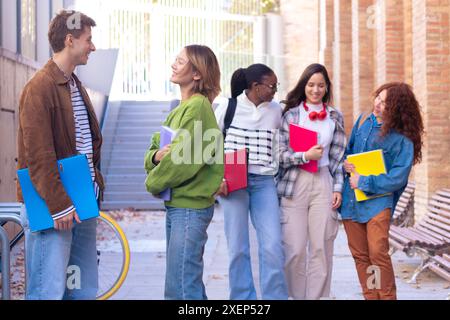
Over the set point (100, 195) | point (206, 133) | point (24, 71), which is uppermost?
point (24, 71)

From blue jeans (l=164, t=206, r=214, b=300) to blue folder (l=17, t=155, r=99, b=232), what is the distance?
47 centimetres

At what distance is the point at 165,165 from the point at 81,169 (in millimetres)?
462

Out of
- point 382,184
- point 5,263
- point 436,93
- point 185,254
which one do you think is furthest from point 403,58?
point 5,263

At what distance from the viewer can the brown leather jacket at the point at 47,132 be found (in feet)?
15.0

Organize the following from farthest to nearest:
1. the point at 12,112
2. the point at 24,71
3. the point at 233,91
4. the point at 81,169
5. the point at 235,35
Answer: the point at 235,35
the point at 24,71
the point at 12,112
the point at 233,91
the point at 81,169

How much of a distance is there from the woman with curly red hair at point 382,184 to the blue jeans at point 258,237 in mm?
510

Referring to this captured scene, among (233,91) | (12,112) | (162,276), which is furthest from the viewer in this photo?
(12,112)

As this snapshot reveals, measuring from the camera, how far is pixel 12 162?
1145cm

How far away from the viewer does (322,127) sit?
20.5 ft

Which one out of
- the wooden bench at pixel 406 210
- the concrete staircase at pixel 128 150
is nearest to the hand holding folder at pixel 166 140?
the wooden bench at pixel 406 210

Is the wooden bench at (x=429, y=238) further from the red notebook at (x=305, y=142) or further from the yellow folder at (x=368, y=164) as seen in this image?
the red notebook at (x=305, y=142)

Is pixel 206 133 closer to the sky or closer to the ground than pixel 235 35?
closer to the ground
